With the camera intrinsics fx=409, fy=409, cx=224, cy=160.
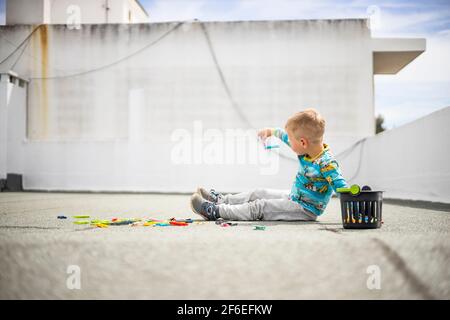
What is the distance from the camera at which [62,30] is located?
9.51m

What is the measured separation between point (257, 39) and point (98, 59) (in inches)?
145

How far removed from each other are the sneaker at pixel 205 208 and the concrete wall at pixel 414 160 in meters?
3.03

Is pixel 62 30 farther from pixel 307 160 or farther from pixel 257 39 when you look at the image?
pixel 307 160

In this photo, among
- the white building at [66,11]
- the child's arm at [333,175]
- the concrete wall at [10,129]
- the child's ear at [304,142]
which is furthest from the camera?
the white building at [66,11]

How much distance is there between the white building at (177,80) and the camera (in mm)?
8945

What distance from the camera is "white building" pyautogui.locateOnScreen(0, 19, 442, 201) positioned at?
8945mm

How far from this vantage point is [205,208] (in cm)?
251

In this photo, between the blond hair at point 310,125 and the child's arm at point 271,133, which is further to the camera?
the child's arm at point 271,133

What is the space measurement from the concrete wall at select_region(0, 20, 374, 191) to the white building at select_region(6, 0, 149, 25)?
0.62 meters

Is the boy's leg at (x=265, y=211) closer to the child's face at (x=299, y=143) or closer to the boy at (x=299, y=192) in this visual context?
the boy at (x=299, y=192)

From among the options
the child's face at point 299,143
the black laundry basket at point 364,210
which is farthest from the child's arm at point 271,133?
the black laundry basket at point 364,210

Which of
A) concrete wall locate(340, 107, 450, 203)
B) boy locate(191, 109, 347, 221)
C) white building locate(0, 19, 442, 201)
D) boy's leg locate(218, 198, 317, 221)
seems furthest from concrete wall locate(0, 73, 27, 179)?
boy's leg locate(218, 198, 317, 221)

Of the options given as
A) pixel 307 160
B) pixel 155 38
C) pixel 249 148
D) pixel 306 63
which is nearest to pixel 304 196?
pixel 307 160
